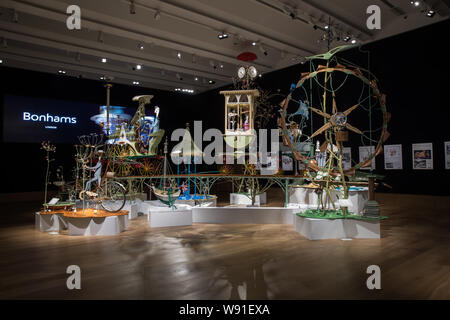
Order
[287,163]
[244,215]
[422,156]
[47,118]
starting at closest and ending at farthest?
[244,215] < [422,156] < [47,118] < [287,163]

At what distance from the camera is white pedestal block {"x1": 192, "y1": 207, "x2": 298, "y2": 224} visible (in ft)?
20.6

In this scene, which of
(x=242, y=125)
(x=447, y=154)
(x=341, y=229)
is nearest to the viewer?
(x=341, y=229)

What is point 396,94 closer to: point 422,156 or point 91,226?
point 422,156

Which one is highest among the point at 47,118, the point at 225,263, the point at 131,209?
the point at 47,118

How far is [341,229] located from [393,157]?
4.91 metres

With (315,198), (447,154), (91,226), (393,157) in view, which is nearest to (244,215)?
(315,198)

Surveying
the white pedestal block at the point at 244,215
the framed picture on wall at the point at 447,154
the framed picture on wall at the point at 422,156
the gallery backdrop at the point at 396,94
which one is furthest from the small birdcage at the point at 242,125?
the framed picture on wall at the point at 447,154

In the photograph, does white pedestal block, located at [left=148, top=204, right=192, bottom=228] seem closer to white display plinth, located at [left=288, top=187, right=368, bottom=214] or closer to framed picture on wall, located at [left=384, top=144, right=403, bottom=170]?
white display plinth, located at [left=288, top=187, right=368, bottom=214]

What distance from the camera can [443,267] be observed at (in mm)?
3391

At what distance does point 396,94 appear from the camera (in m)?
8.65

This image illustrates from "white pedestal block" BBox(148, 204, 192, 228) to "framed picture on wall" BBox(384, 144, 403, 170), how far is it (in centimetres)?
585

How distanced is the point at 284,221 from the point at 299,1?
5179mm

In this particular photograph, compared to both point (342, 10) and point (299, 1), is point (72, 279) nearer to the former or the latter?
point (299, 1)
